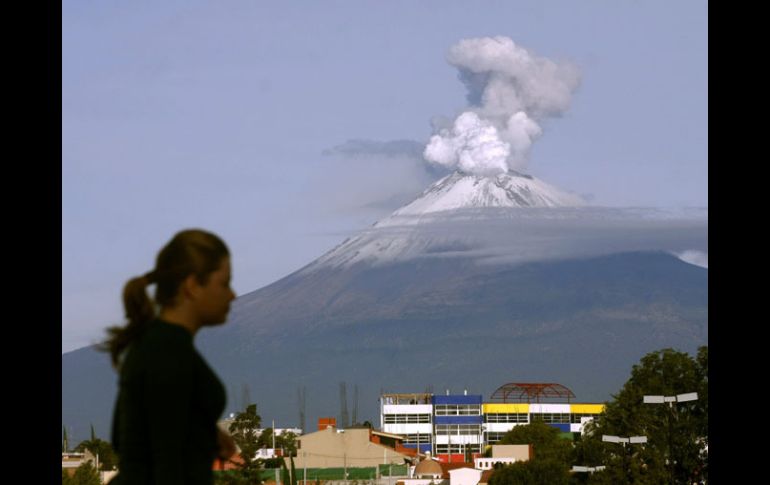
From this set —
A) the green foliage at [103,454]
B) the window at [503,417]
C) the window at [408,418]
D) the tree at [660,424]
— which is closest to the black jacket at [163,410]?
the green foliage at [103,454]

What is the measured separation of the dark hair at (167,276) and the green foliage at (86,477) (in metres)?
32.5

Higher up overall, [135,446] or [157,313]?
[157,313]

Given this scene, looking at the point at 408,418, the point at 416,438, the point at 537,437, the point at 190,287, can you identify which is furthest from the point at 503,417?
the point at 190,287

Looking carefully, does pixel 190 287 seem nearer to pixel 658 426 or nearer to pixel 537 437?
pixel 658 426

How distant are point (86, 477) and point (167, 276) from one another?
110 ft

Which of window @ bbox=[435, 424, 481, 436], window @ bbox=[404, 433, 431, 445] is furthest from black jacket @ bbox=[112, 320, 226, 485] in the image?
window @ bbox=[435, 424, 481, 436]

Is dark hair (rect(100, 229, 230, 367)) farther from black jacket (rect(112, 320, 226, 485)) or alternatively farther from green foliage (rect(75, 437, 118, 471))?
green foliage (rect(75, 437, 118, 471))
